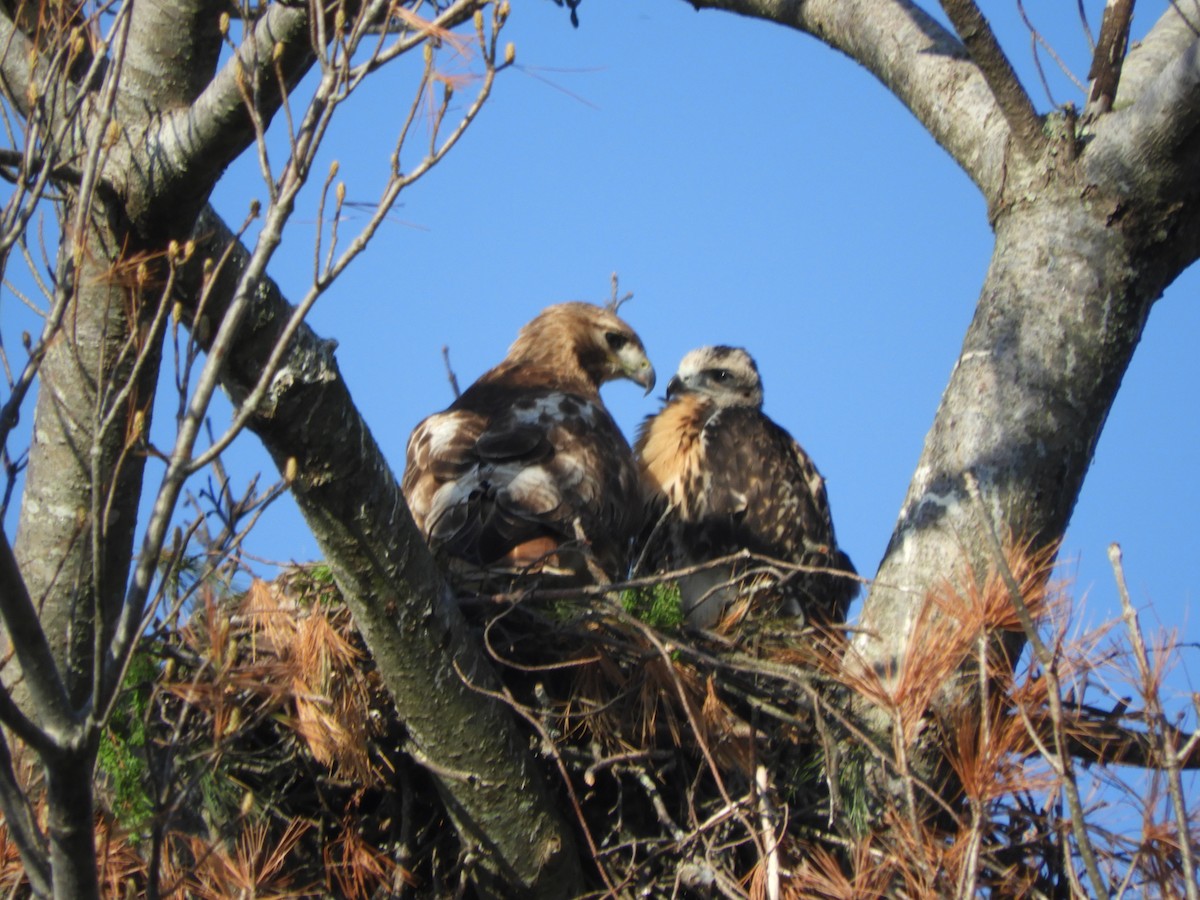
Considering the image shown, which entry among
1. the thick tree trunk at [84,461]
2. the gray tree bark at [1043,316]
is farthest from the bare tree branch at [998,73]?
the thick tree trunk at [84,461]

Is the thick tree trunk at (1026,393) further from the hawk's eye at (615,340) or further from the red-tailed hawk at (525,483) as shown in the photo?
the hawk's eye at (615,340)

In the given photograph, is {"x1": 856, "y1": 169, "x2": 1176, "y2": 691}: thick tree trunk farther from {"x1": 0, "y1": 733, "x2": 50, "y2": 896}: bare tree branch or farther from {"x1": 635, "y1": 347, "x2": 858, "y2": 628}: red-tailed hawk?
{"x1": 0, "y1": 733, "x2": 50, "y2": 896}: bare tree branch

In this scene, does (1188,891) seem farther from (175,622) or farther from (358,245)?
(175,622)

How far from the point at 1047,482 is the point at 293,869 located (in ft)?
7.49

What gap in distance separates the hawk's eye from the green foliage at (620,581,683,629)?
2.05 metres

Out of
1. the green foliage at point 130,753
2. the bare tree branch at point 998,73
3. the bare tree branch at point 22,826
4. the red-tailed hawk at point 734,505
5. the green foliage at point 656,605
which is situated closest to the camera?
the bare tree branch at point 22,826

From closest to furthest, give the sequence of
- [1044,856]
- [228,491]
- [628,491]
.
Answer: [228,491], [1044,856], [628,491]

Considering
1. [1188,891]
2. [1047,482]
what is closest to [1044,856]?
[1047,482]

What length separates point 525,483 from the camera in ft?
15.7

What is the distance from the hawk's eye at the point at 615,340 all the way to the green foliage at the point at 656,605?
2052mm

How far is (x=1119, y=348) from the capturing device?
406cm

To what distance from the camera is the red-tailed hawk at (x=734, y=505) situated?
5465 millimetres

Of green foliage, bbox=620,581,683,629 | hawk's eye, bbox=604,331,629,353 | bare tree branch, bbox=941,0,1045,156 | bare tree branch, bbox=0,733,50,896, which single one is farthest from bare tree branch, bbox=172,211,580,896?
hawk's eye, bbox=604,331,629,353

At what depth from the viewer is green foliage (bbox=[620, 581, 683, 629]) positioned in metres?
4.29
